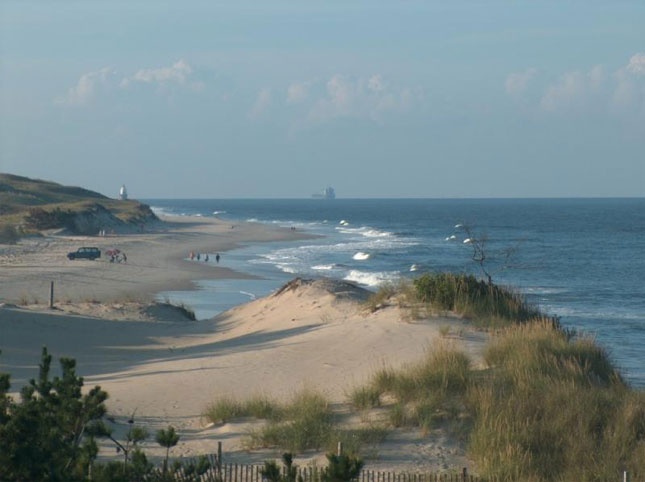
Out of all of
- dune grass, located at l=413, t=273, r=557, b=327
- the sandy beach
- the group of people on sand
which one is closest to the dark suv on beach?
the group of people on sand

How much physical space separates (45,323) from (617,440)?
16.1 meters

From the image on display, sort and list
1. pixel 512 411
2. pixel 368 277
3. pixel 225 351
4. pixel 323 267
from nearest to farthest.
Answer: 1. pixel 512 411
2. pixel 225 351
3. pixel 368 277
4. pixel 323 267

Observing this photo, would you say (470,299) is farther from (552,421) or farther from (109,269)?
(109,269)

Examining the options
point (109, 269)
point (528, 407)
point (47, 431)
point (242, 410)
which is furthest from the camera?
point (109, 269)

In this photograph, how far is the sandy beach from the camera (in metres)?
12.1

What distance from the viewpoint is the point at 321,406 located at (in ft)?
40.3

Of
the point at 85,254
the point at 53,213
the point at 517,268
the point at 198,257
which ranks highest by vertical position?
the point at 53,213

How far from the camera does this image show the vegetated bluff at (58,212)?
76.8 m

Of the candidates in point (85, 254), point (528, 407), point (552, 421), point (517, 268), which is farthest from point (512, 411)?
point (85, 254)

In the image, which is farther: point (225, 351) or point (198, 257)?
point (198, 257)

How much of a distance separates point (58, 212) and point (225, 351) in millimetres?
62431

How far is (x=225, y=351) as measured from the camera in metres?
19.7

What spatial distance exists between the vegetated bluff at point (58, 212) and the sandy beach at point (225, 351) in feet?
139

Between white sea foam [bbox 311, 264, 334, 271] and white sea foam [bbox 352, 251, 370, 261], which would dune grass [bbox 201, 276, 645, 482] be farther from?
white sea foam [bbox 352, 251, 370, 261]
